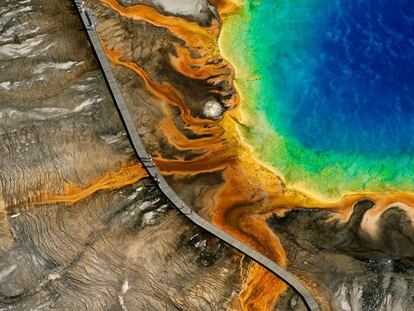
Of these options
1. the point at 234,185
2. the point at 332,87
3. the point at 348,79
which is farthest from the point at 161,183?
the point at 348,79

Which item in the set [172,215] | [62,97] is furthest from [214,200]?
[62,97]

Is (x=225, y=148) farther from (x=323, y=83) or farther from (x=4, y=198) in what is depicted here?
(x=4, y=198)

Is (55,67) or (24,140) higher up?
(55,67)

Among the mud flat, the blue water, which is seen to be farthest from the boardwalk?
the blue water

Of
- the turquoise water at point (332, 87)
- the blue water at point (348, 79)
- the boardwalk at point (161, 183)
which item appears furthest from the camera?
the blue water at point (348, 79)

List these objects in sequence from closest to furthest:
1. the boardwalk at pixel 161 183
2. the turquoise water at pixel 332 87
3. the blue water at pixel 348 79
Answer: the boardwalk at pixel 161 183
the turquoise water at pixel 332 87
the blue water at pixel 348 79

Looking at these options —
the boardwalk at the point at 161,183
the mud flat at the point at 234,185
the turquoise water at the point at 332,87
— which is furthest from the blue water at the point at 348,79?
the boardwalk at the point at 161,183

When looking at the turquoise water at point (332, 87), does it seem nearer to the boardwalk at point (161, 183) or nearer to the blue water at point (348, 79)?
the blue water at point (348, 79)
